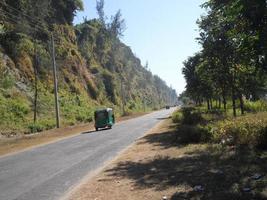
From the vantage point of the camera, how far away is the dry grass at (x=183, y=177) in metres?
9.59

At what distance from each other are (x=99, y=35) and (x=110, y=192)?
4461 inches

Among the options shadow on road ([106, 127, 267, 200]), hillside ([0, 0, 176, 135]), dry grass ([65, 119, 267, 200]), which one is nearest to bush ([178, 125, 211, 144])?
shadow on road ([106, 127, 267, 200])

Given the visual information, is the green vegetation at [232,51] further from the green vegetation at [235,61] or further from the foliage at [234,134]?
the foliage at [234,134]

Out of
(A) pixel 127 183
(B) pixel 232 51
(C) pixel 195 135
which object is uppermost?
(B) pixel 232 51

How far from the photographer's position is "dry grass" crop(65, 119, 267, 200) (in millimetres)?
9594

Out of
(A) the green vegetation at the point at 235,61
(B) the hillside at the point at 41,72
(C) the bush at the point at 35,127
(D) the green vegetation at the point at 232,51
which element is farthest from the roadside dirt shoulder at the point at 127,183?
(C) the bush at the point at 35,127

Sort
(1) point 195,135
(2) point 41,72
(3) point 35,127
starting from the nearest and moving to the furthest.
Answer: (1) point 195,135 → (3) point 35,127 → (2) point 41,72

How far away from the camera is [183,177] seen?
1166 cm

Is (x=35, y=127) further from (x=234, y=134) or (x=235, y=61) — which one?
(x=234, y=134)

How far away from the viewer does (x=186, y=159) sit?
15.0 m

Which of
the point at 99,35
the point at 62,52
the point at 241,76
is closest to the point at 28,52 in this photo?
the point at 62,52

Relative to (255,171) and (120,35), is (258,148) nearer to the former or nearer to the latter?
(255,171)

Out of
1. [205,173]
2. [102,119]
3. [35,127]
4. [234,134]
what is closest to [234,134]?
[234,134]

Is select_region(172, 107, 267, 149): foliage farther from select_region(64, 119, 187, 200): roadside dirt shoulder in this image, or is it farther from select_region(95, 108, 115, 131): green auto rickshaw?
select_region(95, 108, 115, 131): green auto rickshaw
